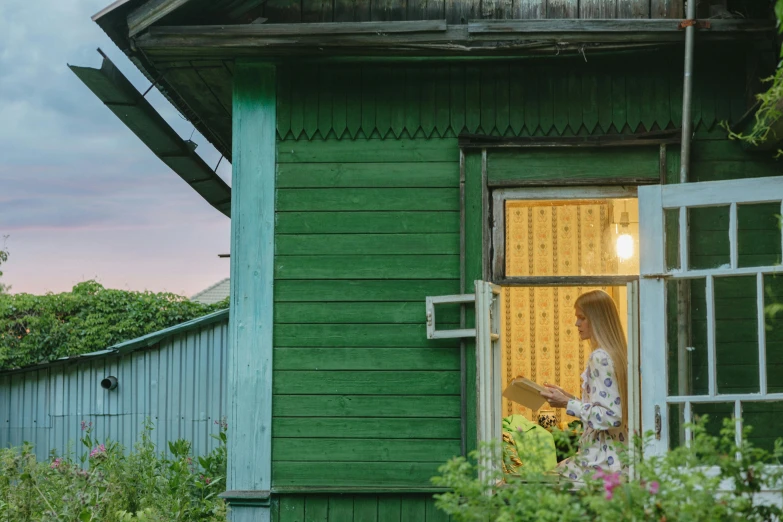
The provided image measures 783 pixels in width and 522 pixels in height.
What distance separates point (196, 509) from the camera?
7.34m

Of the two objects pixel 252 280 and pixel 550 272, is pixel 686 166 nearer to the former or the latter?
pixel 550 272

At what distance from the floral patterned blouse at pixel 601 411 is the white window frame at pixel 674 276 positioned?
509 millimetres

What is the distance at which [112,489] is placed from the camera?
24.6 feet

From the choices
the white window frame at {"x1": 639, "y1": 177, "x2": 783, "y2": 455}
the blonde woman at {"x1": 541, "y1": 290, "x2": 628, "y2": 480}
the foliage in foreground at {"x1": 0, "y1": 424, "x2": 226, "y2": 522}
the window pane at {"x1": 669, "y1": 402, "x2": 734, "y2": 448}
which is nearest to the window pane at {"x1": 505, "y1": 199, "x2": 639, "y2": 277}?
the blonde woman at {"x1": 541, "y1": 290, "x2": 628, "y2": 480}

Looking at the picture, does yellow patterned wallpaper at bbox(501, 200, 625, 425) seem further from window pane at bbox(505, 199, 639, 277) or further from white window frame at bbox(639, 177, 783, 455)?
white window frame at bbox(639, 177, 783, 455)

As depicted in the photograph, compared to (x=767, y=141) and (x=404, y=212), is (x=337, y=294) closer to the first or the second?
(x=404, y=212)

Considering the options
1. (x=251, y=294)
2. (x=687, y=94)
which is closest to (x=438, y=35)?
(x=687, y=94)

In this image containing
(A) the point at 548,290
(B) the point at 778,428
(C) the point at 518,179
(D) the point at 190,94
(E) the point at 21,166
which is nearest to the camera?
(B) the point at 778,428

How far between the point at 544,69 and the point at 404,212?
4.27ft

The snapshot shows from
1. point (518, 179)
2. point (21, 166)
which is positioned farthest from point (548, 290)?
point (21, 166)

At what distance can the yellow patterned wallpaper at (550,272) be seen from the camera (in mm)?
6621

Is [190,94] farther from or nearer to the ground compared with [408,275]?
farther from the ground

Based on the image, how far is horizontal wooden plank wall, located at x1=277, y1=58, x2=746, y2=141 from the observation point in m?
5.97

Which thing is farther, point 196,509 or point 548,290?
point 548,290
